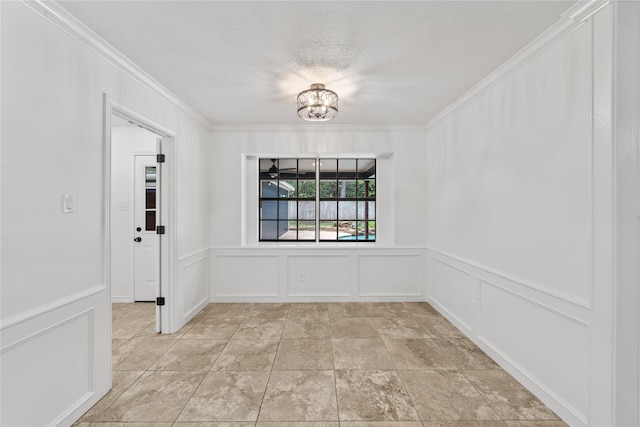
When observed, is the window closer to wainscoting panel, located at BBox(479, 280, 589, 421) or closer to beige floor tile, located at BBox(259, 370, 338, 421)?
wainscoting panel, located at BBox(479, 280, 589, 421)

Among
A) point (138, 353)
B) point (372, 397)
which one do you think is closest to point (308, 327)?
point (372, 397)

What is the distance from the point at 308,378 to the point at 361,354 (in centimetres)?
61

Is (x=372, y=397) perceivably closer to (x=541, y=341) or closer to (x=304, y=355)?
(x=304, y=355)

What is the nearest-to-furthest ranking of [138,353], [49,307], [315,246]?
[49,307], [138,353], [315,246]

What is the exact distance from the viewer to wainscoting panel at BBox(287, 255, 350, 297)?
4164 mm

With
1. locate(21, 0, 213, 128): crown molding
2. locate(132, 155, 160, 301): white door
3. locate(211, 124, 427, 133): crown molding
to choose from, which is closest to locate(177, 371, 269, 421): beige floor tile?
locate(132, 155, 160, 301): white door

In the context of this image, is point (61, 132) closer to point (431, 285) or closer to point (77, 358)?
point (77, 358)

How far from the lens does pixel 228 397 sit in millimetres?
2066

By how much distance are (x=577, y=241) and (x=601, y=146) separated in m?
0.57

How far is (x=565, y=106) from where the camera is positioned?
1831 millimetres

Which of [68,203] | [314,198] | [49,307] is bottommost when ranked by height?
[49,307]

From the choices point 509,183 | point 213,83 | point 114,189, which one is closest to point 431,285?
point 509,183

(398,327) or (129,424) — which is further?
(398,327)

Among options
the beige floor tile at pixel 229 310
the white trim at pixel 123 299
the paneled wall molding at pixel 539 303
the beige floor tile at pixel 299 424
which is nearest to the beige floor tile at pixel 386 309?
the paneled wall molding at pixel 539 303
